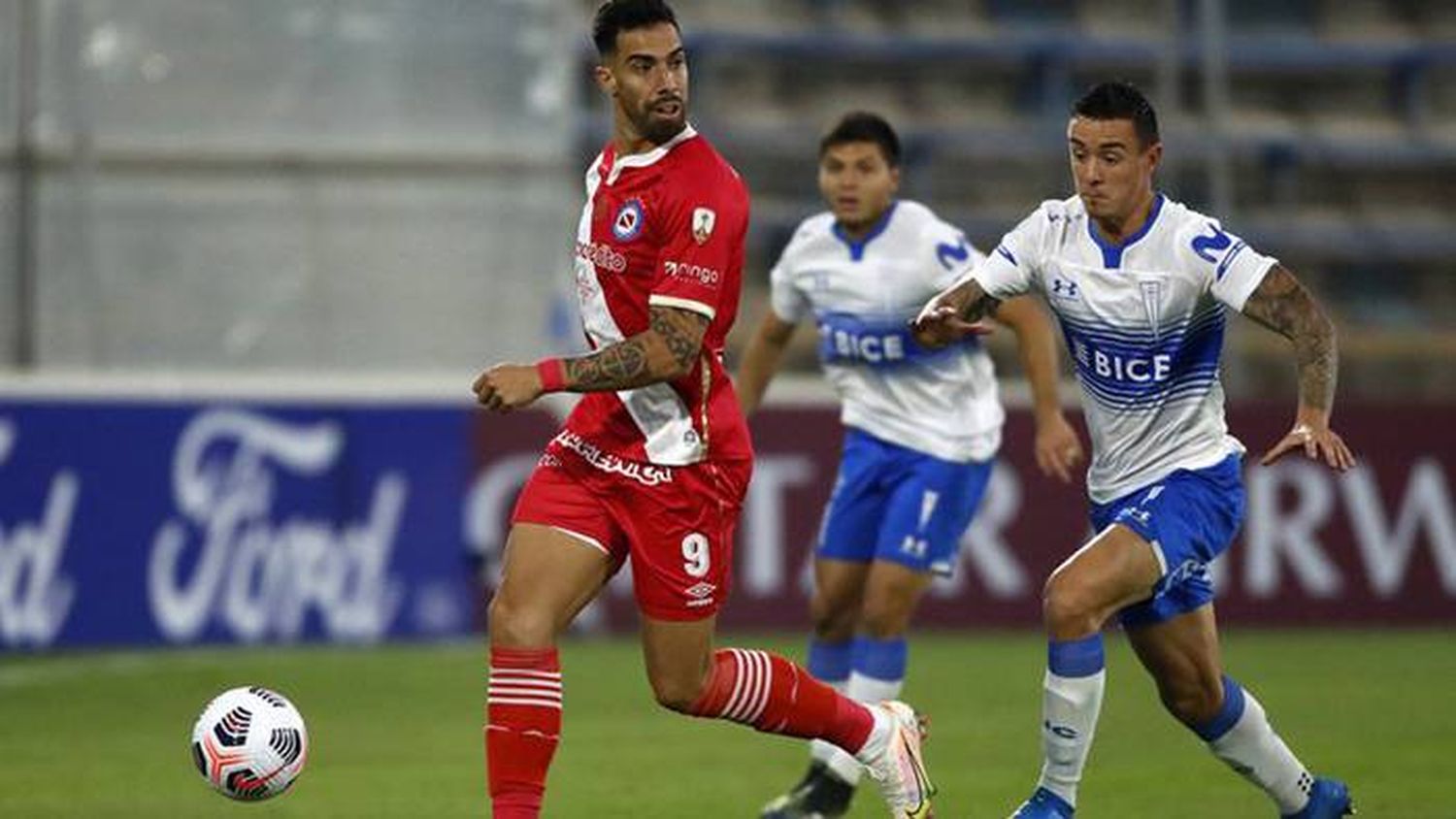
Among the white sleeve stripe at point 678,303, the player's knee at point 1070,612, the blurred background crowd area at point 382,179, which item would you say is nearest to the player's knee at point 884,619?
the player's knee at point 1070,612

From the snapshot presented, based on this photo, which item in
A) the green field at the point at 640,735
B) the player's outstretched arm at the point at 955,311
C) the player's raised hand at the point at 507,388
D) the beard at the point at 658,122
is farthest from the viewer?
the green field at the point at 640,735

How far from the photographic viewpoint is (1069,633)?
8320 millimetres

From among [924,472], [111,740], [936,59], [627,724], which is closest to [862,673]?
[924,472]

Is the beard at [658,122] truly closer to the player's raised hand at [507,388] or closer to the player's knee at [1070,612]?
the player's raised hand at [507,388]

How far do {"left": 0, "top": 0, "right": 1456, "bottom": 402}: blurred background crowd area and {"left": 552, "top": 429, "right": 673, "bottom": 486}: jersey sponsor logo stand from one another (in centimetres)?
1071

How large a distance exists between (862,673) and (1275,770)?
2.22 m

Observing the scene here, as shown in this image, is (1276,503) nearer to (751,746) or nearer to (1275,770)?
(751,746)

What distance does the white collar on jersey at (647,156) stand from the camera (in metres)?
8.09

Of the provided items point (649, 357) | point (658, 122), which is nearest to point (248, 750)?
point (649, 357)

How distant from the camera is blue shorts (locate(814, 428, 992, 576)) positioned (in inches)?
422

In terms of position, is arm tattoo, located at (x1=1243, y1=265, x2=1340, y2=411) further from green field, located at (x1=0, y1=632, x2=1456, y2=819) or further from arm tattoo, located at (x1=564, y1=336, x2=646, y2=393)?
green field, located at (x1=0, y1=632, x2=1456, y2=819)

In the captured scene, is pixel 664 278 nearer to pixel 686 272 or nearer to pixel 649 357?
pixel 686 272

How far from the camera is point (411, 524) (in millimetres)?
17734

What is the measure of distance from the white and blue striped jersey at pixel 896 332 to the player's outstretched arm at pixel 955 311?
2.14 metres
